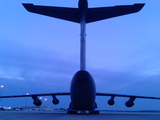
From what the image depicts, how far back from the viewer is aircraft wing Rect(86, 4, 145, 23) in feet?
44.2

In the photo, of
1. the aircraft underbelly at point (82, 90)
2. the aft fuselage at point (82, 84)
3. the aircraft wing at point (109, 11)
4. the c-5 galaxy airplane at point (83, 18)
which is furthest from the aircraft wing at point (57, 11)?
the aircraft underbelly at point (82, 90)

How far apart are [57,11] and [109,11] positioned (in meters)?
4.38

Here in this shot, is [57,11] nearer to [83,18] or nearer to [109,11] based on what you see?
[83,18]

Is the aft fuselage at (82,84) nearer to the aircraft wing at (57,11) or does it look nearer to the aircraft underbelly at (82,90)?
the aircraft underbelly at (82,90)

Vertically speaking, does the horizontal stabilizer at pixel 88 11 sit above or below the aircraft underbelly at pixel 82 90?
above

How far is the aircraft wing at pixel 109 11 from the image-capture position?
13.5 meters

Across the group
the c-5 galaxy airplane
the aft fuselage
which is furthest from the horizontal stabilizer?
the aft fuselage

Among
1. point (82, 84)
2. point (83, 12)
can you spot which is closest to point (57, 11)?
point (83, 12)

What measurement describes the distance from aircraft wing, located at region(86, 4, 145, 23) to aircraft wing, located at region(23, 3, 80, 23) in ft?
4.17

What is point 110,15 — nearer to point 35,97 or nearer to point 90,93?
point 90,93

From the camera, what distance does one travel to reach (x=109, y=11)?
47.2 feet

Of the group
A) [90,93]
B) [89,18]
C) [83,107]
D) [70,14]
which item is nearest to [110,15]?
[89,18]

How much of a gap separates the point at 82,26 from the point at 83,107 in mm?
7290

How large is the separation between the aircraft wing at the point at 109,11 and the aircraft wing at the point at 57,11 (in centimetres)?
127
